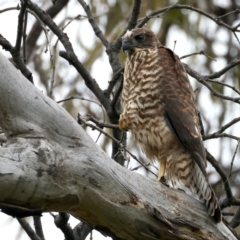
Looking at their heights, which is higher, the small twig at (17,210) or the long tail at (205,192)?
the long tail at (205,192)

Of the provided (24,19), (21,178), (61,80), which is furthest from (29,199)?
(61,80)

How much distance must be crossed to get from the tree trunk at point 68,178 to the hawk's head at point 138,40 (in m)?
1.65

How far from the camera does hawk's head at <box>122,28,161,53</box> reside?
4754 mm

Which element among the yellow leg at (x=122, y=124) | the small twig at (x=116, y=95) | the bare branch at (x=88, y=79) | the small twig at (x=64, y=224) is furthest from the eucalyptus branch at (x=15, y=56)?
the small twig at (x=64, y=224)

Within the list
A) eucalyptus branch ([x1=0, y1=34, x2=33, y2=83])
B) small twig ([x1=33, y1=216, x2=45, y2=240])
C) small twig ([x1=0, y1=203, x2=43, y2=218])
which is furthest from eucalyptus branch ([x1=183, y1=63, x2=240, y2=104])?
small twig ([x1=0, y1=203, x2=43, y2=218])

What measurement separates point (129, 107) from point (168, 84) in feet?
1.06

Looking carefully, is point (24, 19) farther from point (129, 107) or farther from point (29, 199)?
point (29, 199)

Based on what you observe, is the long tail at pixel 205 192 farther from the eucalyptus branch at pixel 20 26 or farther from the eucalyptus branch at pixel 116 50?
the eucalyptus branch at pixel 20 26

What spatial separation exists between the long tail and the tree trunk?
0.13 m

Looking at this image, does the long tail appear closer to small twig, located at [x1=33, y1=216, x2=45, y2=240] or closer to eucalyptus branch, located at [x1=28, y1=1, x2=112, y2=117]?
eucalyptus branch, located at [x1=28, y1=1, x2=112, y2=117]

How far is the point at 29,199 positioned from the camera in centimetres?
284

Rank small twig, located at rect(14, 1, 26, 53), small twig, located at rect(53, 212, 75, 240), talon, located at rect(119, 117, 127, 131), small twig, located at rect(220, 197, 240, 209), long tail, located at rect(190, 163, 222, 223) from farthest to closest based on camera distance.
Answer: talon, located at rect(119, 117, 127, 131)
small twig, located at rect(220, 197, 240, 209)
small twig, located at rect(14, 1, 26, 53)
small twig, located at rect(53, 212, 75, 240)
long tail, located at rect(190, 163, 222, 223)

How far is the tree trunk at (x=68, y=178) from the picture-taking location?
283 centimetres

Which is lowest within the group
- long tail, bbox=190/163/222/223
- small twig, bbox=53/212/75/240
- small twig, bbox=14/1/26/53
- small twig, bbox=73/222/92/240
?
small twig, bbox=53/212/75/240
